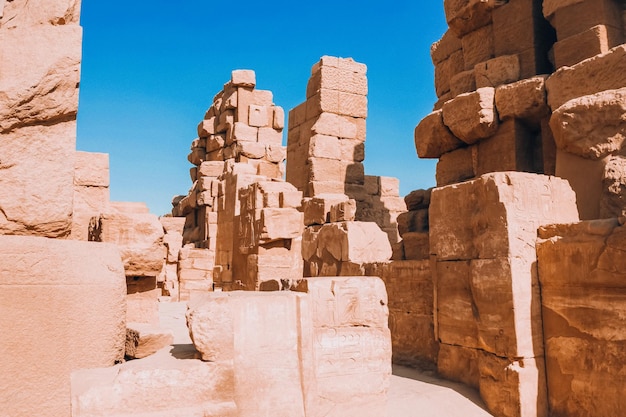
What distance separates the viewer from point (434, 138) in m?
6.36

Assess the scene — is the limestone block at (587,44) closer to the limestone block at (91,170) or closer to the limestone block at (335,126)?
the limestone block at (335,126)

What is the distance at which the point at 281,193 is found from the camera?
27.9 ft

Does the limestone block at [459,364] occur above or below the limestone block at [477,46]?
below

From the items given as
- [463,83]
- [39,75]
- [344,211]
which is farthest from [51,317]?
[463,83]

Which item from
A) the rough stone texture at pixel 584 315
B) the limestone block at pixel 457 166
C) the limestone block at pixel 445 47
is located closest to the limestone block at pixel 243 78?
the limestone block at pixel 445 47

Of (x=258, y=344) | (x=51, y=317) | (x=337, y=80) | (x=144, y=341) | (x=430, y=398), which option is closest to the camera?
(x=51, y=317)

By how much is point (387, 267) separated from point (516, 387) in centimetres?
198

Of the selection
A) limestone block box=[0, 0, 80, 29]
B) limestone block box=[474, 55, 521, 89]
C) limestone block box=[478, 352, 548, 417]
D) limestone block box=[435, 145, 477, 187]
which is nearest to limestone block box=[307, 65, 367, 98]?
limestone block box=[435, 145, 477, 187]

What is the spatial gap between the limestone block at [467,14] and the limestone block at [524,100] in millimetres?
1361

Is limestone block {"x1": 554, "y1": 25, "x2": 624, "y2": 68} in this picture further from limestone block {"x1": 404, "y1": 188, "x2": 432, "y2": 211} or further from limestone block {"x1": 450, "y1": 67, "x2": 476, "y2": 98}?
limestone block {"x1": 404, "y1": 188, "x2": 432, "y2": 211}

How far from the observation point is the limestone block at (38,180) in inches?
89.0

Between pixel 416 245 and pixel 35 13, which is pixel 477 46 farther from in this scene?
pixel 35 13

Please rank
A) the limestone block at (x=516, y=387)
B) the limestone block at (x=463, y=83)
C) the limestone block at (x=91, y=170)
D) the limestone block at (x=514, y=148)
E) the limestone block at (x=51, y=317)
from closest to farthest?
the limestone block at (x=51, y=317) → the limestone block at (x=516, y=387) → the limestone block at (x=514, y=148) → the limestone block at (x=91, y=170) → the limestone block at (x=463, y=83)

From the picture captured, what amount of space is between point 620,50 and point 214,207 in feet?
31.4
